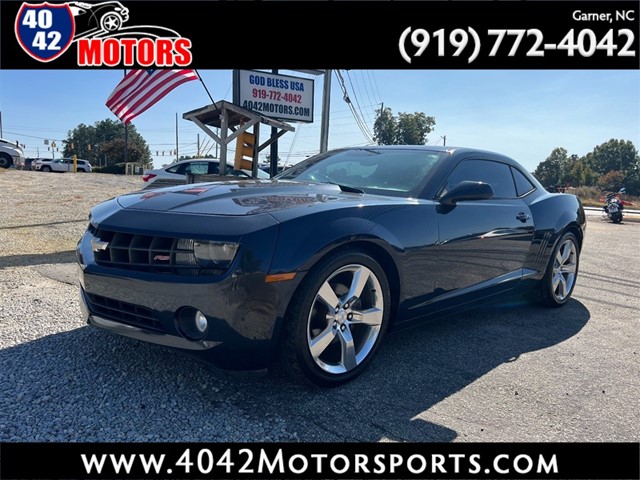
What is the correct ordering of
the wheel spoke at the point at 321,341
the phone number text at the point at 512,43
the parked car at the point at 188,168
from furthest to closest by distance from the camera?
the parked car at the point at 188,168
the phone number text at the point at 512,43
the wheel spoke at the point at 321,341

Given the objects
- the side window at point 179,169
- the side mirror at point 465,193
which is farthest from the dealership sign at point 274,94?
the side mirror at point 465,193

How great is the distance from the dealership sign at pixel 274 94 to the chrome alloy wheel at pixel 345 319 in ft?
22.4

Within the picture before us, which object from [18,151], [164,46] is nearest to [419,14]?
[164,46]

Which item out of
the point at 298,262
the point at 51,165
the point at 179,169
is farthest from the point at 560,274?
the point at 51,165

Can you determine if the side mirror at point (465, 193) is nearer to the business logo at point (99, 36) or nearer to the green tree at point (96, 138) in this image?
the business logo at point (99, 36)

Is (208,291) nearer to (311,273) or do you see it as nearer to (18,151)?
(311,273)

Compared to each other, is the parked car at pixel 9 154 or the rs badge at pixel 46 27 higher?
the rs badge at pixel 46 27

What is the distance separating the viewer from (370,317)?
104 inches

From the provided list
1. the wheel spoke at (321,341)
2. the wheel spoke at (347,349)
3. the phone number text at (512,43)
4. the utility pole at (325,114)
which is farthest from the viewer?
the utility pole at (325,114)

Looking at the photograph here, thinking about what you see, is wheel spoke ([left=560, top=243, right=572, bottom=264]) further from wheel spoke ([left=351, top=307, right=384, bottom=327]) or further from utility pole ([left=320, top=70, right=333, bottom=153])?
utility pole ([left=320, top=70, right=333, bottom=153])

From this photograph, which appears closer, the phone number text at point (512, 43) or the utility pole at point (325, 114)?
the phone number text at point (512, 43)

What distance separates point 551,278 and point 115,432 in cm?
385

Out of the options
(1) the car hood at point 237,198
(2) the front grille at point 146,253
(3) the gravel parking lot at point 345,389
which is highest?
(1) the car hood at point 237,198

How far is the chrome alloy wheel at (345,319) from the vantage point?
2.42m
